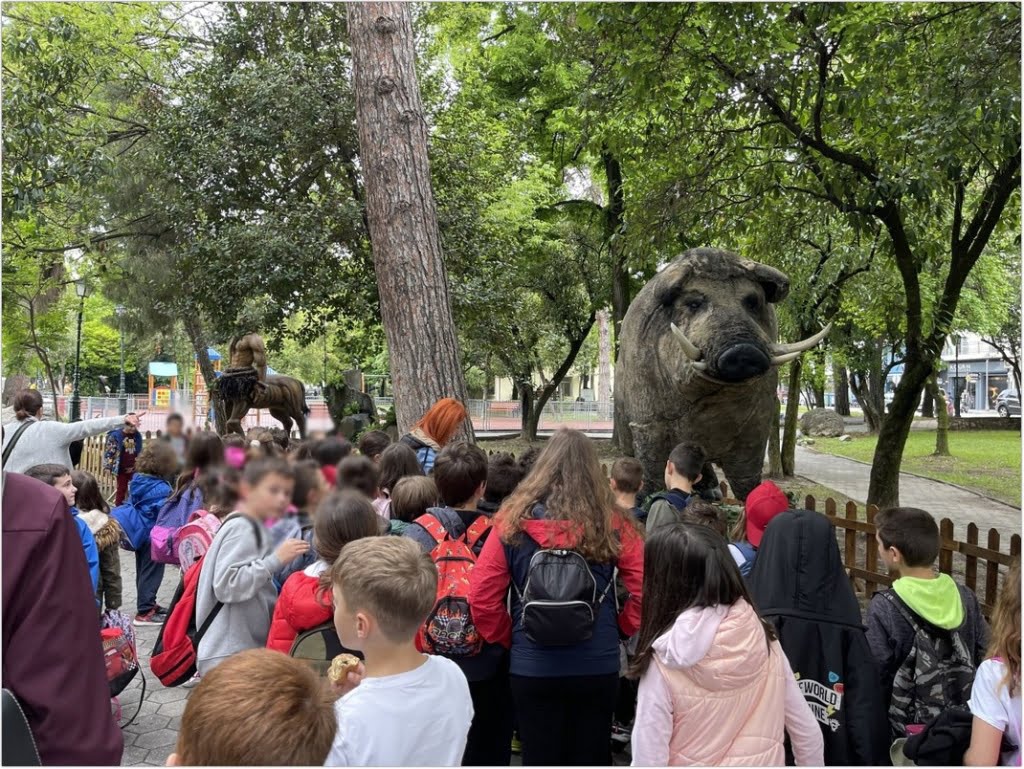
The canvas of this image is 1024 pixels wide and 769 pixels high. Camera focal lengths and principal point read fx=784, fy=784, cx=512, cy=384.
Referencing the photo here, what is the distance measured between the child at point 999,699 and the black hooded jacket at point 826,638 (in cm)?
48

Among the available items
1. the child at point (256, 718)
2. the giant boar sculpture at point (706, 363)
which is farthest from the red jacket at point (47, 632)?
the giant boar sculpture at point (706, 363)

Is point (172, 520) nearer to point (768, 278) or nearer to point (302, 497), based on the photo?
point (302, 497)

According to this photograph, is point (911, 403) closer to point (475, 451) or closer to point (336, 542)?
point (475, 451)

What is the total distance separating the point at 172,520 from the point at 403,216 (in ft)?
10.4

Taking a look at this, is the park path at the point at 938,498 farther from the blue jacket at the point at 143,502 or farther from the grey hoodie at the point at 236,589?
the blue jacket at the point at 143,502

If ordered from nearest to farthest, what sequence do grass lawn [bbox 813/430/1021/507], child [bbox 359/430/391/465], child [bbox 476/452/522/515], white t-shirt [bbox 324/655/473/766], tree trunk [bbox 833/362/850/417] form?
white t-shirt [bbox 324/655/473/766] < child [bbox 359/430/391/465] < child [bbox 476/452/522/515] < grass lawn [bbox 813/430/1021/507] < tree trunk [bbox 833/362/850/417]

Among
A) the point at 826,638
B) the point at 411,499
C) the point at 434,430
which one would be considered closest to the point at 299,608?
the point at 411,499

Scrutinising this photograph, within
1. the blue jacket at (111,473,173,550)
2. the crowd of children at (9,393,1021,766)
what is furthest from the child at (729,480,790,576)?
the blue jacket at (111,473,173,550)

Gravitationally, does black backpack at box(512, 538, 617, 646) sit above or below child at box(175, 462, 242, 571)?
below

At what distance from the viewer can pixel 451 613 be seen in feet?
9.84

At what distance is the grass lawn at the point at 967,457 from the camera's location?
13.2 metres

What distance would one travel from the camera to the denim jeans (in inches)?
180

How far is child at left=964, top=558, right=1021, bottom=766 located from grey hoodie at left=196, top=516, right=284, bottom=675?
2090mm

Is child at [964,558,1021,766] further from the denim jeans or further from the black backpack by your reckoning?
the denim jeans
